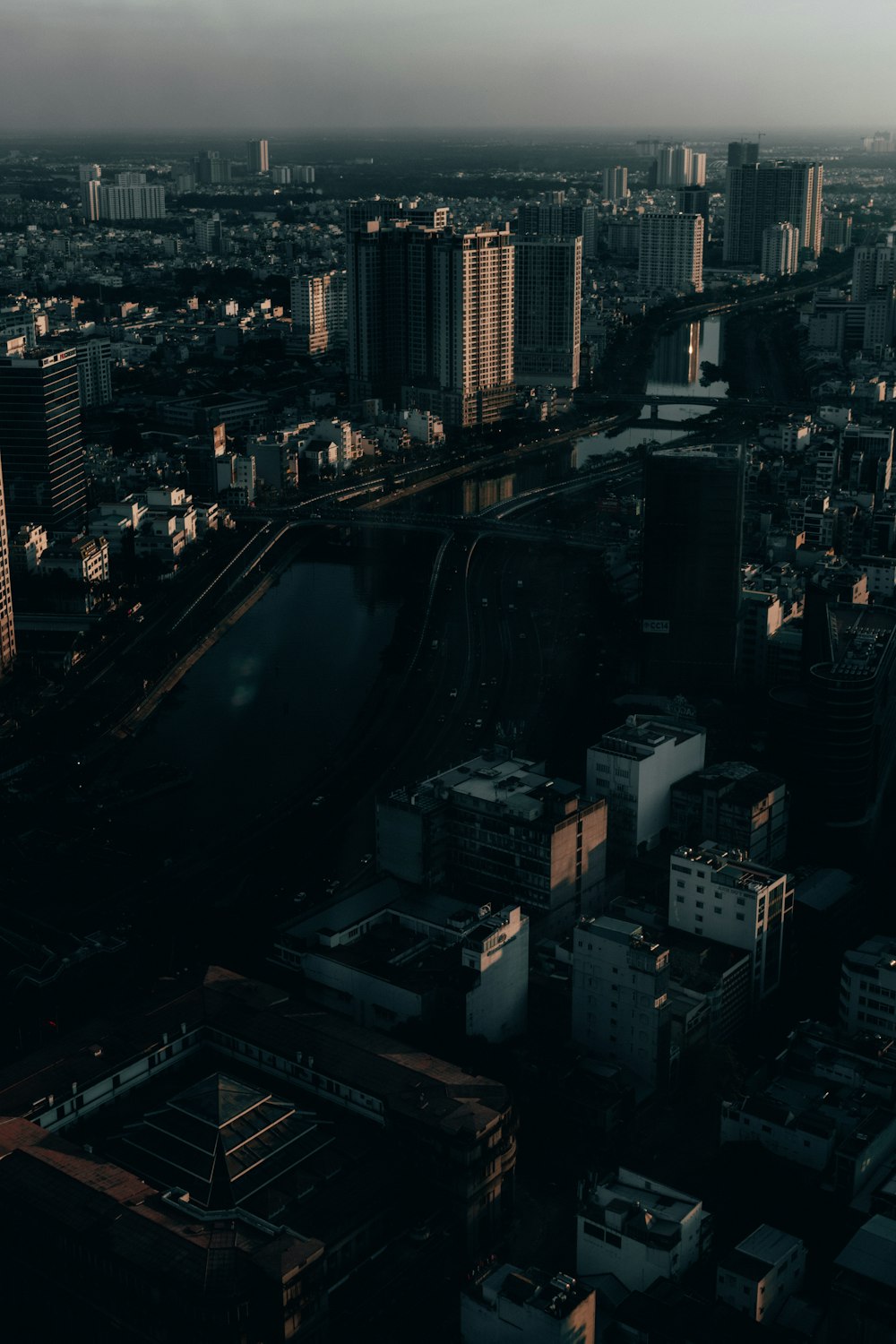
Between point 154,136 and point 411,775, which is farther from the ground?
point 154,136

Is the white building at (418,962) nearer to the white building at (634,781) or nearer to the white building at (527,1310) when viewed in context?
the white building at (634,781)

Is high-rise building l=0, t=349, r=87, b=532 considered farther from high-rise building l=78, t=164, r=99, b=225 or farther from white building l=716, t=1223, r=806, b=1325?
high-rise building l=78, t=164, r=99, b=225

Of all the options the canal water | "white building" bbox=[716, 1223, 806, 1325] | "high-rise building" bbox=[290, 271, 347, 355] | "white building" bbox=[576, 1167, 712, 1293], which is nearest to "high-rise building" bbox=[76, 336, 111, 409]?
"high-rise building" bbox=[290, 271, 347, 355]

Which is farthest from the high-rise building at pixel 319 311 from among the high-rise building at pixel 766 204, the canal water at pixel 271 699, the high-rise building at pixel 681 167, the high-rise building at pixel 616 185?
the high-rise building at pixel 681 167

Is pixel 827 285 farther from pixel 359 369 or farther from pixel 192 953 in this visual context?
pixel 192 953

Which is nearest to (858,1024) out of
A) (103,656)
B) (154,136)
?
(103,656)

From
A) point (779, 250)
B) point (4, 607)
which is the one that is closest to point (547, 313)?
point (779, 250)
